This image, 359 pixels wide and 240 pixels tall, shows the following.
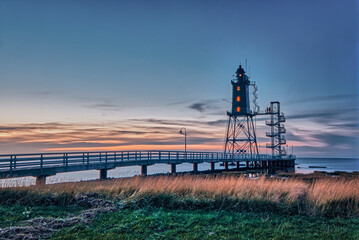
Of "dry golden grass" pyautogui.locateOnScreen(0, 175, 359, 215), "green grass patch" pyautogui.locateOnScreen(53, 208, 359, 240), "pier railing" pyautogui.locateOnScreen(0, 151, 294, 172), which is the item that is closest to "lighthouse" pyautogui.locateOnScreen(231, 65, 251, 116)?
"pier railing" pyautogui.locateOnScreen(0, 151, 294, 172)

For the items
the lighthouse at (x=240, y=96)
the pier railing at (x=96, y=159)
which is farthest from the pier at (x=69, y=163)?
the lighthouse at (x=240, y=96)

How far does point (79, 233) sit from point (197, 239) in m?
2.75

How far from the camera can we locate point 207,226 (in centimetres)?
770

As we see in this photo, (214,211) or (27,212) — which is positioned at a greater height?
(27,212)

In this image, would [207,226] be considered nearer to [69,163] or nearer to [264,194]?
[264,194]

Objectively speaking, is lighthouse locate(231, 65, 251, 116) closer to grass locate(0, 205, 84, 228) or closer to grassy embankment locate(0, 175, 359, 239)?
grassy embankment locate(0, 175, 359, 239)

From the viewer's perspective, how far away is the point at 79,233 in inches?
276

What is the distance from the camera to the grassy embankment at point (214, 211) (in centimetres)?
721

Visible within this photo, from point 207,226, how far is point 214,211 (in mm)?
1741

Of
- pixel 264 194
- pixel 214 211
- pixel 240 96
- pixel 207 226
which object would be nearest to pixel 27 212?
pixel 207 226

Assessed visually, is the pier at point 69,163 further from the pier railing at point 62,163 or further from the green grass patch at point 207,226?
the green grass patch at point 207,226

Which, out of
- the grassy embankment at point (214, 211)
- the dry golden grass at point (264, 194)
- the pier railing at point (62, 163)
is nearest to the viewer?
the grassy embankment at point (214, 211)

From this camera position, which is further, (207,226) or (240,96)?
(240,96)

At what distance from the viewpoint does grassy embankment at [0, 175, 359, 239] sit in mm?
7211
